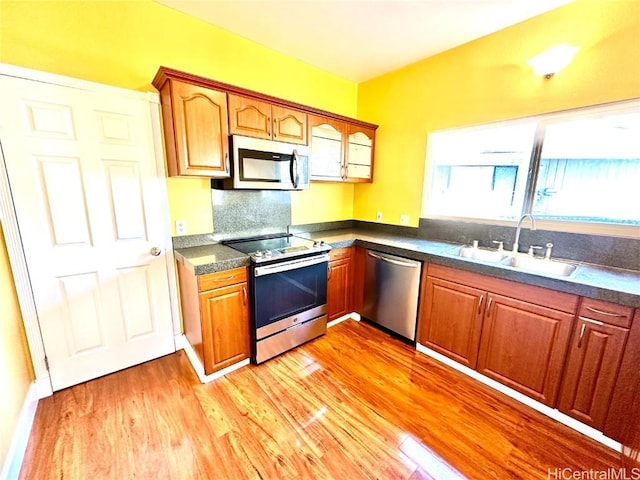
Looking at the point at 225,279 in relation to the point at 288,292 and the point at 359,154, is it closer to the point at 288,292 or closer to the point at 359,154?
the point at 288,292

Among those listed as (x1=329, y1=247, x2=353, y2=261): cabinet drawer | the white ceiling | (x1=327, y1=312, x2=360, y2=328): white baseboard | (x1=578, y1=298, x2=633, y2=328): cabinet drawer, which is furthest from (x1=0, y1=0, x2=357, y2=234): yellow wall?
(x1=578, y1=298, x2=633, y2=328): cabinet drawer

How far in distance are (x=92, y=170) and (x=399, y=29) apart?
8.27 feet

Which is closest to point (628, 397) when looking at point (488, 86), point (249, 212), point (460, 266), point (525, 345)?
point (525, 345)

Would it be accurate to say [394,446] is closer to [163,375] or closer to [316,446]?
[316,446]

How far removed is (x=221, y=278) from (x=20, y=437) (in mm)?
1304

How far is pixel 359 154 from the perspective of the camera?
3.04 meters

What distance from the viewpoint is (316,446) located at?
59.0 inches

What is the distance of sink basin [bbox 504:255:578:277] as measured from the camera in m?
1.86

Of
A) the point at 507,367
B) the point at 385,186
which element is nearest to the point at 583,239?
the point at 507,367

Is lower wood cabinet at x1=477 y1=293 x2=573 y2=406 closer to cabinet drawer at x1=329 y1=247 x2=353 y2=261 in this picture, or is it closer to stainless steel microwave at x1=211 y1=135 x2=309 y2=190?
cabinet drawer at x1=329 y1=247 x2=353 y2=261

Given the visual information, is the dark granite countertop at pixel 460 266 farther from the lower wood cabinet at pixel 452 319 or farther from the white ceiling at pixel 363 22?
the white ceiling at pixel 363 22

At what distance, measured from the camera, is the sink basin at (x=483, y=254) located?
218cm

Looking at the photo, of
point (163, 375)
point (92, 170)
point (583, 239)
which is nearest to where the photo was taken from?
point (92, 170)

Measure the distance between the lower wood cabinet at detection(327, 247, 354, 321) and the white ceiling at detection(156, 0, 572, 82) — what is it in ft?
6.18
